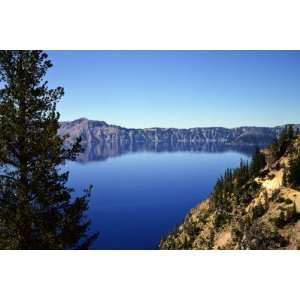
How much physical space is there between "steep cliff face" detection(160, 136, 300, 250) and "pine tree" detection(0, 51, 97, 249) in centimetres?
1682

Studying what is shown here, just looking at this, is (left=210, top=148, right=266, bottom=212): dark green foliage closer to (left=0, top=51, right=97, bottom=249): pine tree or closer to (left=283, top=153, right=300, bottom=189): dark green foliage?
(left=283, top=153, right=300, bottom=189): dark green foliage

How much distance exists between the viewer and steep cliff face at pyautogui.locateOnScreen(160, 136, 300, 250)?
28062 millimetres

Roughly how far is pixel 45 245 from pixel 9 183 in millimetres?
1838

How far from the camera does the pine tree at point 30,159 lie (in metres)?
9.44

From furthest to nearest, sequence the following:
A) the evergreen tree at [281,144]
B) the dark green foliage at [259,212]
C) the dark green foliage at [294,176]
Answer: the evergreen tree at [281,144]
the dark green foliage at [294,176]
the dark green foliage at [259,212]

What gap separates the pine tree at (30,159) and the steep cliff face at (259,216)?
16.8 meters

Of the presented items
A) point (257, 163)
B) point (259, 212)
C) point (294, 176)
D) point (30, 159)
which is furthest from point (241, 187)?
point (30, 159)

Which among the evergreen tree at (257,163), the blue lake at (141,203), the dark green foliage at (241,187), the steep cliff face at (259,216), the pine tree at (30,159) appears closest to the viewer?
the pine tree at (30,159)

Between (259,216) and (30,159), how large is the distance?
34.3 meters

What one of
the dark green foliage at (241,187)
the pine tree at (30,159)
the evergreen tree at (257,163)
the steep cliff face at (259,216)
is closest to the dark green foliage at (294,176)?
the steep cliff face at (259,216)

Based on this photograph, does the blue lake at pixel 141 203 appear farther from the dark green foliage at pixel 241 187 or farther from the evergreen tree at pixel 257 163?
the evergreen tree at pixel 257 163
